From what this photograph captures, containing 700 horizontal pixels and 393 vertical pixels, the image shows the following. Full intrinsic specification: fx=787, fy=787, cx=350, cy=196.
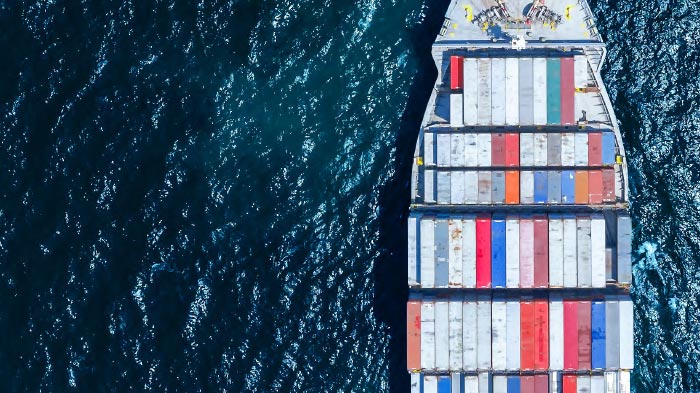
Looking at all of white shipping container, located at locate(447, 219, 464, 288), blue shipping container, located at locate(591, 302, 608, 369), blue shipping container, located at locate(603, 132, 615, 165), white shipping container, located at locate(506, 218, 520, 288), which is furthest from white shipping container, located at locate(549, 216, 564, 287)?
white shipping container, located at locate(447, 219, 464, 288)

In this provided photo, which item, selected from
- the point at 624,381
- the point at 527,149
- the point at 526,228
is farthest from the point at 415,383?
the point at 527,149

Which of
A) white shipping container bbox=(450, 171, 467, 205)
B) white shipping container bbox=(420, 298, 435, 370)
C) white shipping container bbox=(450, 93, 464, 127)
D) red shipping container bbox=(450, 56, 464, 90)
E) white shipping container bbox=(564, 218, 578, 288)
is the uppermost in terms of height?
red shipping container bbox=(450, 56, 464, 90)

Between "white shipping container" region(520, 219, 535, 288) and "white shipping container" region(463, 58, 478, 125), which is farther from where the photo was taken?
"white shipping container" region(463, 58, 478, 125)

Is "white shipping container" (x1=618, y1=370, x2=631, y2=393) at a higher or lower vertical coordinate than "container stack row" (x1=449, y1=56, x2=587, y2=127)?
lower

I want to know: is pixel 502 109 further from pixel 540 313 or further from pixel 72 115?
pixel 72 115

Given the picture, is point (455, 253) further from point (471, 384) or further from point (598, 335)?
point (598, 335)

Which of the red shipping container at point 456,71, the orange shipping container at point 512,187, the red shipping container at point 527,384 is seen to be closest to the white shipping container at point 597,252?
the orange shipping container at point 512,187

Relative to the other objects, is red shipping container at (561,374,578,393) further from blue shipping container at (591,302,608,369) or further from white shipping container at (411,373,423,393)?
white shipping container at (411,373,423,393)

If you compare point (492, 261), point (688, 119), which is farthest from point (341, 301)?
point (688, 119)
